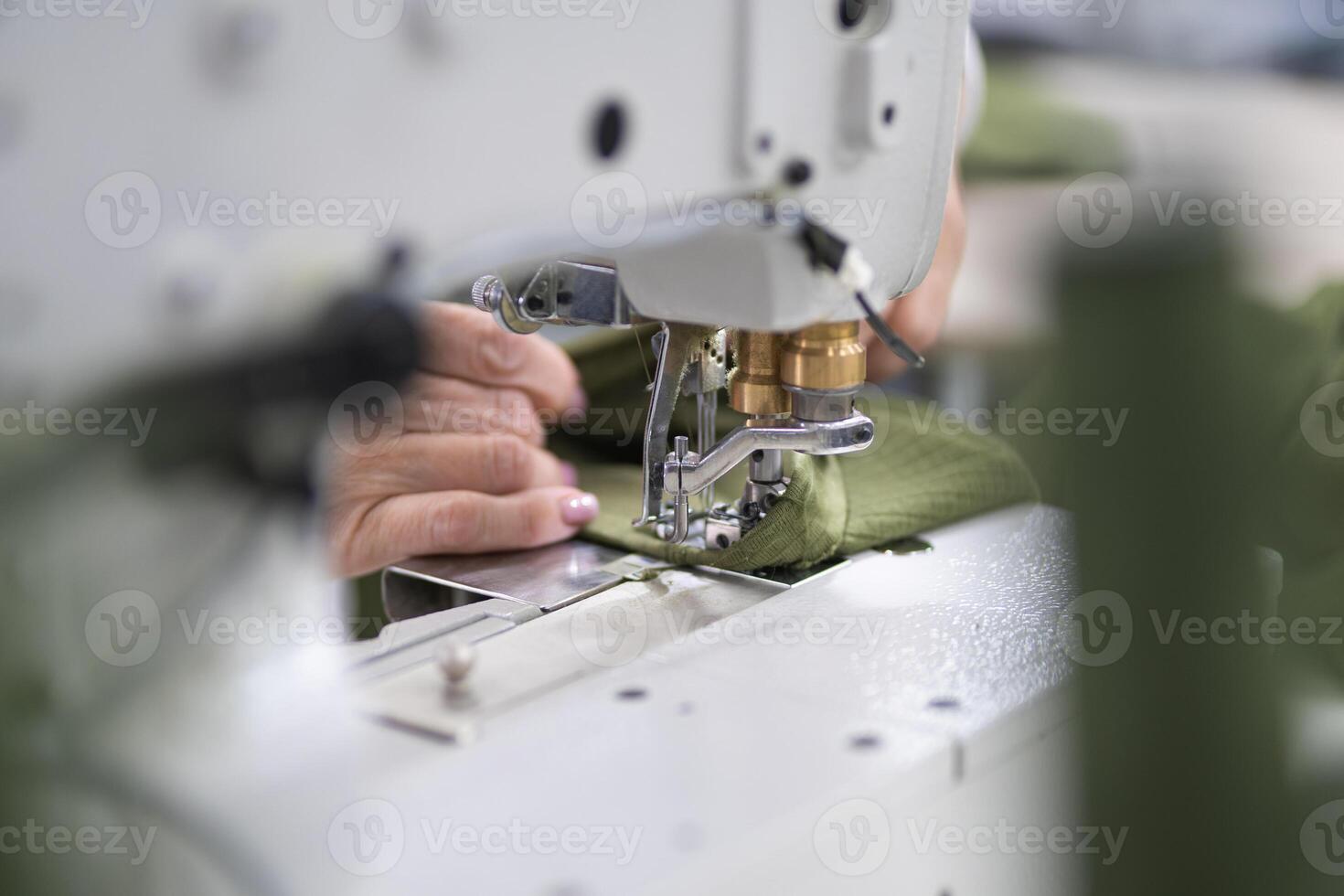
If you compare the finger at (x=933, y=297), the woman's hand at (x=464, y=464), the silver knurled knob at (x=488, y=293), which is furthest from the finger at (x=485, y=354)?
the finger at (x=933, y=297)

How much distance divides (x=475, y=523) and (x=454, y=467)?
10 cm

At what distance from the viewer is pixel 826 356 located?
867 millimetres

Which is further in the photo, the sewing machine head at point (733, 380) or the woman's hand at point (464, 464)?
the woman's hand at point (464, 464)

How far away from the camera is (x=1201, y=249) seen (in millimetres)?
410

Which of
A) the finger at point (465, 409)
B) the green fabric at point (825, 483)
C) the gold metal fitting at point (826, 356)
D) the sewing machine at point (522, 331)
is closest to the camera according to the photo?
the sewing machine at point (522, 331)

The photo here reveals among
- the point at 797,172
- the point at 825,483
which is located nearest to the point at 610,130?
the point at 797,172

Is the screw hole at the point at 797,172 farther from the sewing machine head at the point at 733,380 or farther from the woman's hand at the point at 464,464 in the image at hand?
the woman's hand at the point at 464,464

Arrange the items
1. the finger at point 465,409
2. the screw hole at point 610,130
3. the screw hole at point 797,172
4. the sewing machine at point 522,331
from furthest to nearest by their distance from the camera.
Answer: the finger at point 465,409
the screw hole at point 797,172
the screw hole at point 610,130
the sewing machine at point 522,331

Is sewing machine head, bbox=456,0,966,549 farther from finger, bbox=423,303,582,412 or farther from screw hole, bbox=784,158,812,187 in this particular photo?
finger, bbox=423,303,582,412

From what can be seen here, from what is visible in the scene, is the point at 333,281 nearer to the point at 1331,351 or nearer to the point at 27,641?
the point at 27,641

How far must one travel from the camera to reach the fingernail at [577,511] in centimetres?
112

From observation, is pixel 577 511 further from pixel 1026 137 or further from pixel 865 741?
pixel 1026 137

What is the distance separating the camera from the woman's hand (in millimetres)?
1113

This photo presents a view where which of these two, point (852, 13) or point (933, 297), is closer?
point (852, 13)
